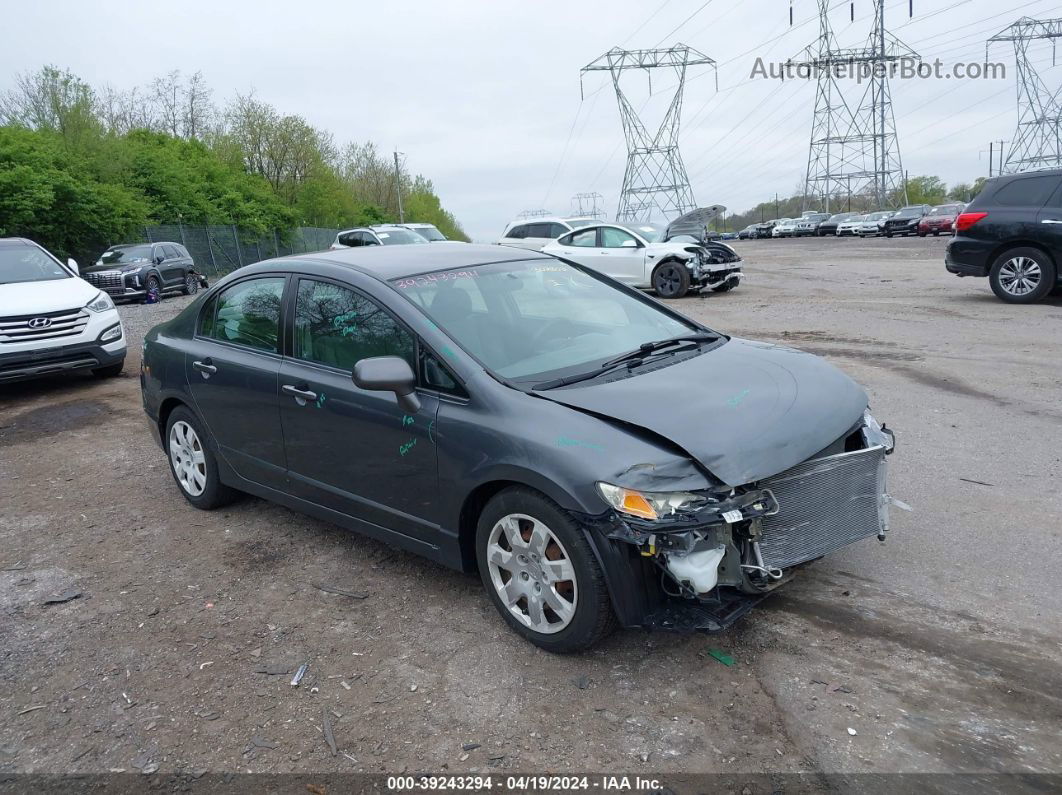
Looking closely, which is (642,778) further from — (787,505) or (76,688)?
(76,688)

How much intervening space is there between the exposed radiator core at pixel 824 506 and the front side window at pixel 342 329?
174 centimetres

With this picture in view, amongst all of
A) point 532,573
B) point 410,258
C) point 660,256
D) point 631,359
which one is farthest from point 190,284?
point 532,573

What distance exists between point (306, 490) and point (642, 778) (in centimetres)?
247

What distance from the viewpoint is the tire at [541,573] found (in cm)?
315

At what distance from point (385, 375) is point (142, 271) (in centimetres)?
2174

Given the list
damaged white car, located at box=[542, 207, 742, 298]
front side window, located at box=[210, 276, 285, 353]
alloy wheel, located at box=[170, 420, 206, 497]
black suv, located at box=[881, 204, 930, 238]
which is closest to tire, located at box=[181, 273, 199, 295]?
damaged white car, located at box=[542, 207, 742, 298]

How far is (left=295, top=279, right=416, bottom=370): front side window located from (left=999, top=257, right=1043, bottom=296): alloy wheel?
37.6 ft

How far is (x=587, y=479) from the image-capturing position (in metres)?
3.09

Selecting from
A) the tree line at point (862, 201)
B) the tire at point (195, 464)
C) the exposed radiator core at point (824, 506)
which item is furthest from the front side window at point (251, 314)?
the tree line at point (862, 201)

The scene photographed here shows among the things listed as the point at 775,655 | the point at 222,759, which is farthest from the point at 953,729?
the point at 222,759

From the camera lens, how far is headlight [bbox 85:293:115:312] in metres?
9.59

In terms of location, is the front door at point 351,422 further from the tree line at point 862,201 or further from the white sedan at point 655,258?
the tree line at point 862,201

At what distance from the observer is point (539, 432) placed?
330cm

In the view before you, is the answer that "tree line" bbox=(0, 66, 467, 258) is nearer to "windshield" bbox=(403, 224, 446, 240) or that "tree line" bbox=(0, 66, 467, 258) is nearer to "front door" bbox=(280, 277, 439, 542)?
"windshield" bbox=(403, 224, 446, 240)
